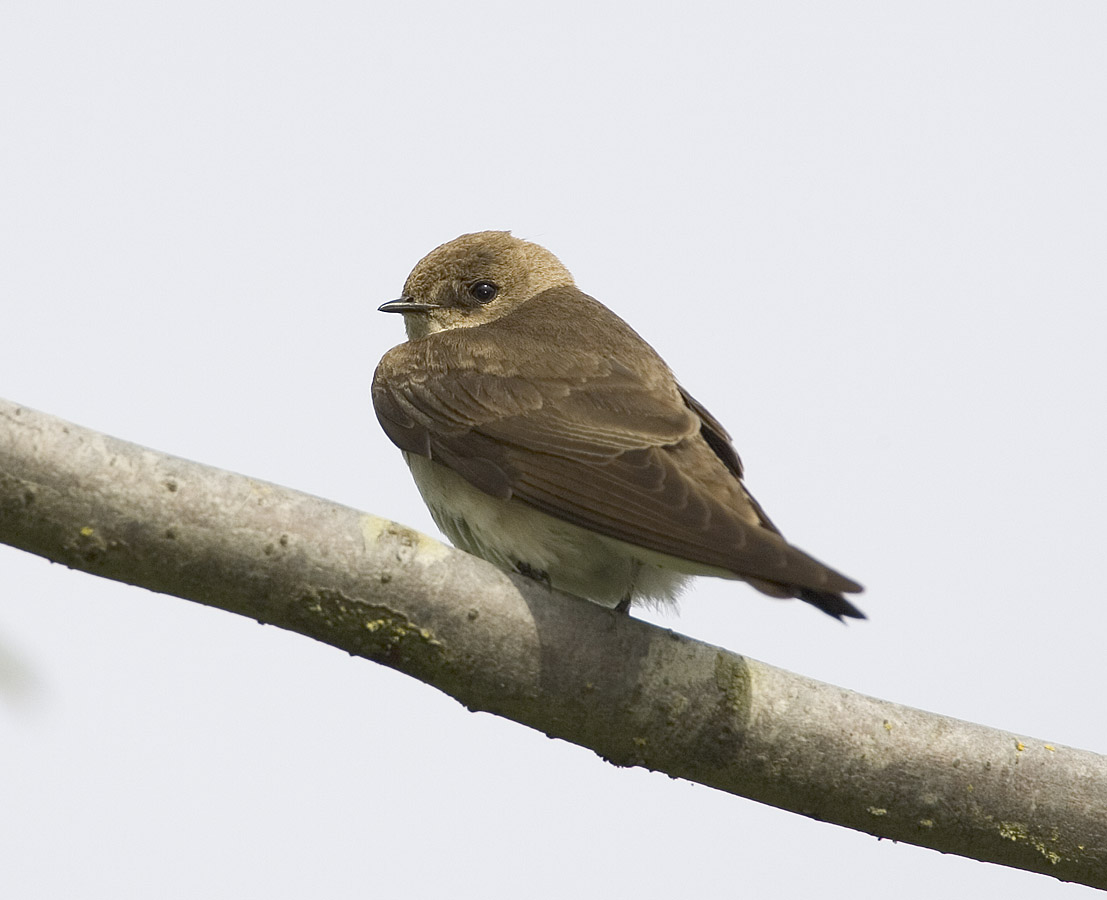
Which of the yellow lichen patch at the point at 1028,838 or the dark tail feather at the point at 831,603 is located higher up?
the dark tail feather at the point at 831,603

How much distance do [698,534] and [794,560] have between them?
386 millimetres

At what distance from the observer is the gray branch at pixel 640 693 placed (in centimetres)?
333

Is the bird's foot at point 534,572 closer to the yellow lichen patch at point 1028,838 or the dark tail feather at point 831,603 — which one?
the dark tail feather at point 831,603

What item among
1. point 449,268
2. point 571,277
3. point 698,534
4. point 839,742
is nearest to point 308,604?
point 698,534

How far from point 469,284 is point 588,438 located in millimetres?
2227

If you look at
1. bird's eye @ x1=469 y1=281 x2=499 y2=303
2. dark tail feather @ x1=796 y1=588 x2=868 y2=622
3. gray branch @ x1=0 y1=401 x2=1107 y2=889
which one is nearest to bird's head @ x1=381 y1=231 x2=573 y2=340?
bird's eye @ x1=469 y1=281 x2=499 y2=303

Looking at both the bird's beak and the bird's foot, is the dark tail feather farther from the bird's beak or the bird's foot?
the bird's beak

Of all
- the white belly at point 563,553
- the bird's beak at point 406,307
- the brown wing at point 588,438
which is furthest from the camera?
the bird's beak at point 406,307

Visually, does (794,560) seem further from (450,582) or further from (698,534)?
(450,582)

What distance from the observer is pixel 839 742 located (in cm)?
378

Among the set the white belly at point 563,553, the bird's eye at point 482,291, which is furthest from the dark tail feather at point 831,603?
the bird's eye at point 482,291

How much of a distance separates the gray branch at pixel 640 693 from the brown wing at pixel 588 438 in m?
0.35

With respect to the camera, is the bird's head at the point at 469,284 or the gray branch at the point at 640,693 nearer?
the gray branch at the point at 640,693

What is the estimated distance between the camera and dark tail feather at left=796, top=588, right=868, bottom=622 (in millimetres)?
3502
